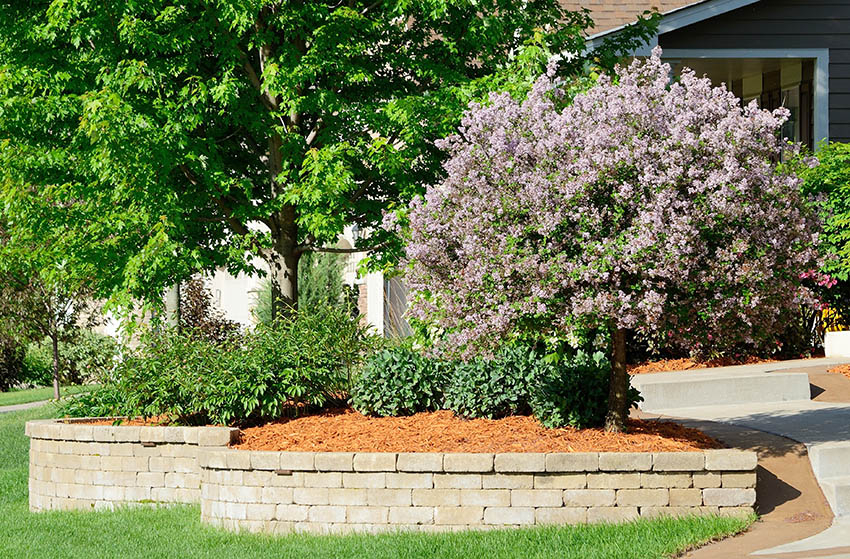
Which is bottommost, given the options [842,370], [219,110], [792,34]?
[842,370]

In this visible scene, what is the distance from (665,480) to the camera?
7875 millimetres

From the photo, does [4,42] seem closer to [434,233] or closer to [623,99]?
[434,233]

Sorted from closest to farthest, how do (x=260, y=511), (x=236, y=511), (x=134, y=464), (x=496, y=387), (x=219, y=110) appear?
1. (x=260, y=511)
2. (x=236, y=511)
3. (x=496, y=387)
4. (x=134, y=464)
5. (x=219, y=110)

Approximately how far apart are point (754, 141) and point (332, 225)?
4671 millimetres

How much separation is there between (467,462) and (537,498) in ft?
1.86

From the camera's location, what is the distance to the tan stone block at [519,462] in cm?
788

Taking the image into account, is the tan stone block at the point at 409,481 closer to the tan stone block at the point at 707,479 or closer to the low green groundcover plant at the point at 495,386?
the low green groundcover plant at the point at 495,386

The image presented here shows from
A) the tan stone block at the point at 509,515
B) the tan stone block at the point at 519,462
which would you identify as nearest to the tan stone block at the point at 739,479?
the tan stone block at the point at 519,462

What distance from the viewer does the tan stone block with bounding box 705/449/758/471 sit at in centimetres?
779

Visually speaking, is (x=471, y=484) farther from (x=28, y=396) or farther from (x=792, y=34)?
(x=28, y=396)

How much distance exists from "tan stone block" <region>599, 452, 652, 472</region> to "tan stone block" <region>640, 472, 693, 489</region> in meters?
0.07

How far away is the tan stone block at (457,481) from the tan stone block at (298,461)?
976 mm

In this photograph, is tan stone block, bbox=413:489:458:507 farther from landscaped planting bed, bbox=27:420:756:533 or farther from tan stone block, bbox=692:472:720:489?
tan stone block, bbox=692:472:720:489

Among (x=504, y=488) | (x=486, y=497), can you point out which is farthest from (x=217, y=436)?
(x=504, y=488)
